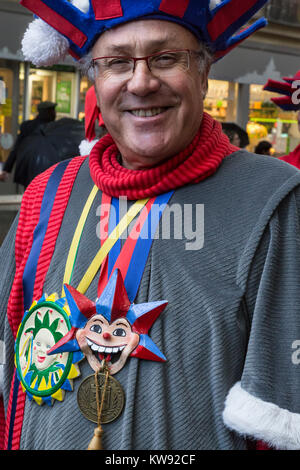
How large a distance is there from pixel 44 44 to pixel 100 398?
109cm

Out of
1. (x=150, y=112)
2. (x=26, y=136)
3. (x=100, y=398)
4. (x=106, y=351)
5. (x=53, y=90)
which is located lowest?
(x=100, y=398)

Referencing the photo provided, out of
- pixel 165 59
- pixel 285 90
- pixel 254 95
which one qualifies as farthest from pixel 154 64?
pixel 254 95

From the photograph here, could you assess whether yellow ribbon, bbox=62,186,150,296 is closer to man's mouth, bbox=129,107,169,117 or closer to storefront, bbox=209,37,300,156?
man's mouth, bbox=129,107,169,117

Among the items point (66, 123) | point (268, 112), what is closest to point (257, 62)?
point (268, 112)

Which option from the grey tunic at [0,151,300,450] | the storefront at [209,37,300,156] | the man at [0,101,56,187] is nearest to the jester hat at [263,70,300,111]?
the man at [0,101,56,187]

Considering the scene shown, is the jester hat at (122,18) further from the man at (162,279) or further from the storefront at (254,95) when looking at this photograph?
the storefront at (254,95)

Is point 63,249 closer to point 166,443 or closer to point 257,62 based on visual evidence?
point 166,443

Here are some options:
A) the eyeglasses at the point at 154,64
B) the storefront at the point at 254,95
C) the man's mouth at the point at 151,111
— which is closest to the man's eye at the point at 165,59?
the eyeglasses at the point at 154,64

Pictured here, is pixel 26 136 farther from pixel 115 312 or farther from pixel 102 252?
pixel 115 312

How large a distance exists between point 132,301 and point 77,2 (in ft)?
2.88

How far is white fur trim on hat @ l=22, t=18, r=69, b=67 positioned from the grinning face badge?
0.77m

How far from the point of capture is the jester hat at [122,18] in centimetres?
177

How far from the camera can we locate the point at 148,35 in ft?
5.83

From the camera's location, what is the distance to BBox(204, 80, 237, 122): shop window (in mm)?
13726
